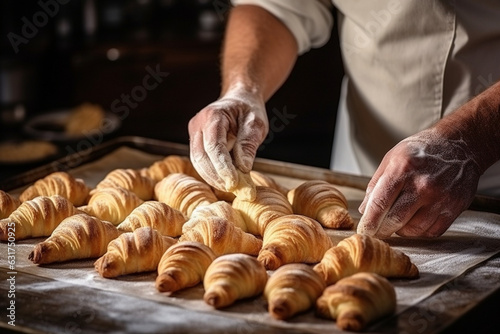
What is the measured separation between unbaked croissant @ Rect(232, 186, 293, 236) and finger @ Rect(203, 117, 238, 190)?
93 millimetres

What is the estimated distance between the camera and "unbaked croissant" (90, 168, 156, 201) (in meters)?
3.00

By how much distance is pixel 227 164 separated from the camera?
270 centimetres

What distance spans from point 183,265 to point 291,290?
1.14 feet

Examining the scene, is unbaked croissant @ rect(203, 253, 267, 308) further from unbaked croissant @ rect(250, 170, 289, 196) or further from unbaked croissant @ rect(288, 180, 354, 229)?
unbaked croissant @ rect(250, 170, 289, 196)

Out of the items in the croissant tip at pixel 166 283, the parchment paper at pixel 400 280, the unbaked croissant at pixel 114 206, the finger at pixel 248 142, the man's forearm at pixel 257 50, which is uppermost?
the man's forearm at pixel 257 50

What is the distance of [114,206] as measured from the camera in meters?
2.78

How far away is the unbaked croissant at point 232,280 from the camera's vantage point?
6.92 ft

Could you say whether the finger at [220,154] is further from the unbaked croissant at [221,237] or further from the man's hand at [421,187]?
the man's hand at [421,187]

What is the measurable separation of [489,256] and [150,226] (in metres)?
1.11

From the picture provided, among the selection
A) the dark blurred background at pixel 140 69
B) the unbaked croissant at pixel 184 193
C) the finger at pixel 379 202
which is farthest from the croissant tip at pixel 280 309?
the dark blurred background at pixel 140 69

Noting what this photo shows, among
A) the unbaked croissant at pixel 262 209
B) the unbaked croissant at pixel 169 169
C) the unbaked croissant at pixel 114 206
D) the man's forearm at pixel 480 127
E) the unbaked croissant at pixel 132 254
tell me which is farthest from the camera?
the unbaked croissant at pixel 169 169

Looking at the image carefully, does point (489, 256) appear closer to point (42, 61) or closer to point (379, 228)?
point (379, 228)

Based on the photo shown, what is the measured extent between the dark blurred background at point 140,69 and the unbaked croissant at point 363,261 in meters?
3.60

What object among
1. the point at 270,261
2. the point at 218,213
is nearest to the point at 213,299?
the point at 270,261
